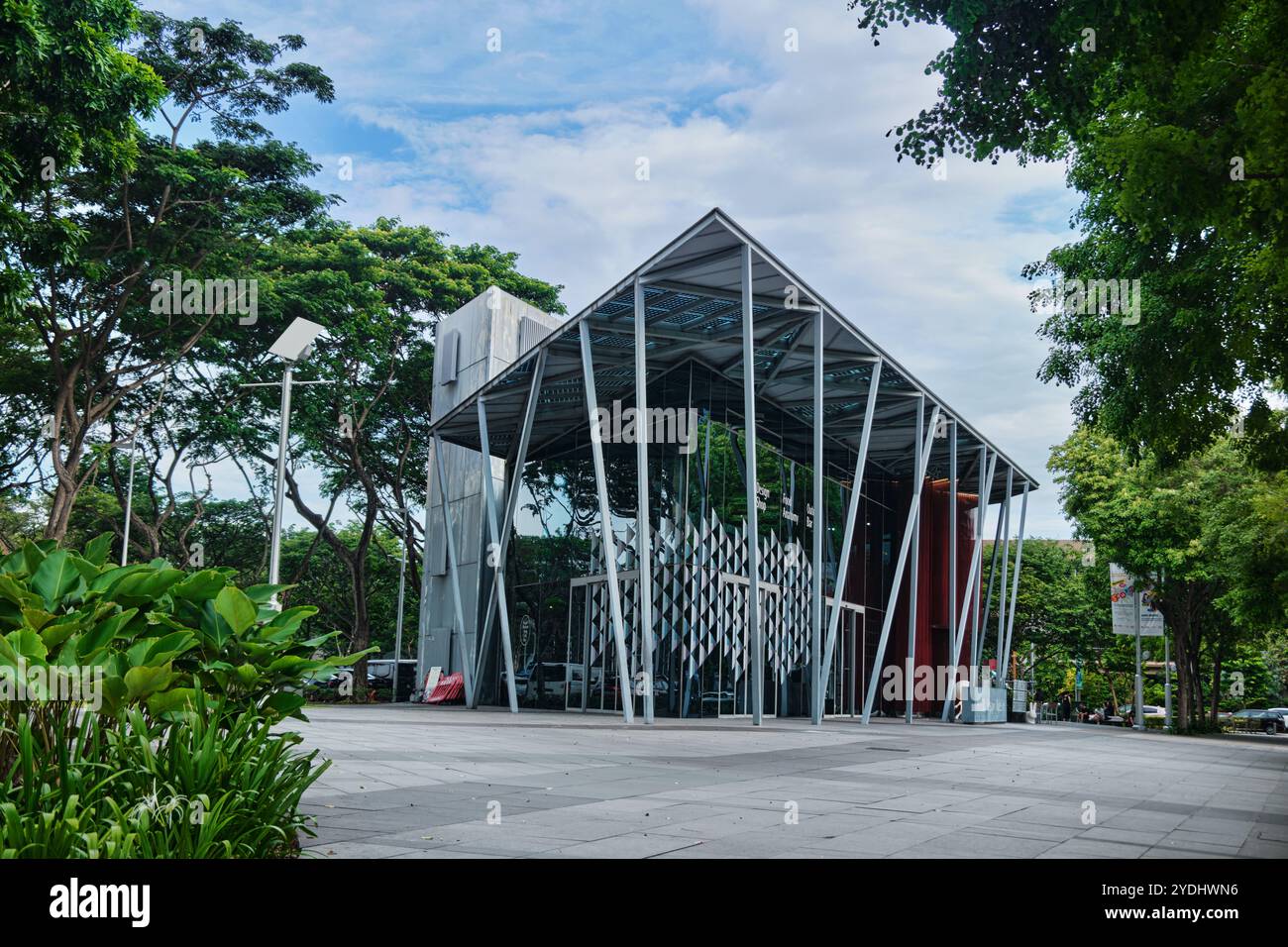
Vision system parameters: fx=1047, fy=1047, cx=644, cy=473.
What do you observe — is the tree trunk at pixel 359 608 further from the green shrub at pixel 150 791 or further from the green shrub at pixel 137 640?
Result: the green shrub at pixel 150 791

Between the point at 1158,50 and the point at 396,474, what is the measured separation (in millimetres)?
31127

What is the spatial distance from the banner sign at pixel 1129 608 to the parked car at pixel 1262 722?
20.5m

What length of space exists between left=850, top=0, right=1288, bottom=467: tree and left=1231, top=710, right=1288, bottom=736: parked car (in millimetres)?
48216

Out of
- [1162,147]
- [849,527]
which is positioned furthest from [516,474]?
[1162,147]

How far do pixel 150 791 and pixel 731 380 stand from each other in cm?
2228

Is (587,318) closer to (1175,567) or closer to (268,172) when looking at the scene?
(268,172)

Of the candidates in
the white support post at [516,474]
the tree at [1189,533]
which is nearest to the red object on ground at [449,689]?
the white support post at [516,474]

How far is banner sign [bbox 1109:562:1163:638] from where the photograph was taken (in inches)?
1486

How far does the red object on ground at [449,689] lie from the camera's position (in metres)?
30.6

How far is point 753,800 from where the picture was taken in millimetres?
8539

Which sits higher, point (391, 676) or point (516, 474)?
point (516, 474)

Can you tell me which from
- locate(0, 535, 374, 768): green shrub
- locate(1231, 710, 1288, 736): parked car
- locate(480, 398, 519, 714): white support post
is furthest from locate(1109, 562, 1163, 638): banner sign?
locate(0, 535, 374, 768): green shrub

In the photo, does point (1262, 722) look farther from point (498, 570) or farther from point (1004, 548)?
point (498, 570)

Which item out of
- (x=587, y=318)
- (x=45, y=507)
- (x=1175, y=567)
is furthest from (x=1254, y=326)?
(x=45, y=507)
